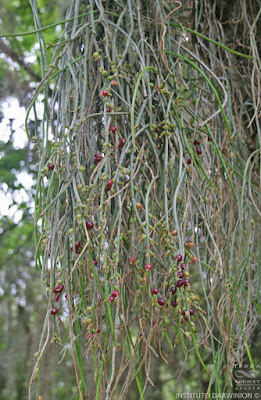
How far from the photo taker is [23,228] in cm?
184

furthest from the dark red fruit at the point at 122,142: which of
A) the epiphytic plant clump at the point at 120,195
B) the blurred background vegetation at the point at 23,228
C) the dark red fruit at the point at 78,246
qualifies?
the blurred background vegetation at the point at 23,228

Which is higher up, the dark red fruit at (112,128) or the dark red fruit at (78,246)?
the dark red fruit at (112,128)

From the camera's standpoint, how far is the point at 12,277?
1.83m

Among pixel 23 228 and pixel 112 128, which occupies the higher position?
pixel 23 228

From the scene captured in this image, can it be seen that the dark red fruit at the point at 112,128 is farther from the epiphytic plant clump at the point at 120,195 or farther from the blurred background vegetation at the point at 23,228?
the blurred background vegetation at the point at 23,228

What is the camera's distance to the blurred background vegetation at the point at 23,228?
157cm

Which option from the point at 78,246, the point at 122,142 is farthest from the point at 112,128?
the point at 78,246

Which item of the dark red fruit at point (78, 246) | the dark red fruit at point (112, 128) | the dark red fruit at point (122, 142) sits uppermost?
the dark red fruit at point (112, 128)

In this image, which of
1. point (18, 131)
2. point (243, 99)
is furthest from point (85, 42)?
point (18, 131)

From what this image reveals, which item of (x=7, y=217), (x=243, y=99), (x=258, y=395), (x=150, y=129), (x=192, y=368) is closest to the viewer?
(x=150, y=129)

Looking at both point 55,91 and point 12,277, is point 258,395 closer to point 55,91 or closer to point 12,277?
point 12,277

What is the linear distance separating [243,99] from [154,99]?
1.46ft

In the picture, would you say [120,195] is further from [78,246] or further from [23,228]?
[23,228]

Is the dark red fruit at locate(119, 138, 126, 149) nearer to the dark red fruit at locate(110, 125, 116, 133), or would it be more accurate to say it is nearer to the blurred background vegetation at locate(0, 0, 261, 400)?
the dark red fruit at locate(110, 125, 116, 133)
